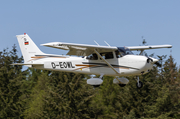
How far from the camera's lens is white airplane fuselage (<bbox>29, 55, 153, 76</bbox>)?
50.4 ft

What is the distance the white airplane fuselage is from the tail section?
27.9 inches

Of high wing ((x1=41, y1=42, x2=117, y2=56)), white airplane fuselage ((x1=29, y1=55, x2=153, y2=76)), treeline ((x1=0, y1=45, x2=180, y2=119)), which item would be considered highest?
high wing ((x1=41, y1=42, x2=117, y2=56))

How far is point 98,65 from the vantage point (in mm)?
16375

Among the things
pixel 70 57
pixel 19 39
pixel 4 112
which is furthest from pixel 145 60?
pixel 4 112

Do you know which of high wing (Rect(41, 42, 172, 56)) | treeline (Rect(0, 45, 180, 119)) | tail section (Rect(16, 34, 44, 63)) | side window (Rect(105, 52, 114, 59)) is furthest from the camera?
treeline (Rect(0, 45, 180, 119))

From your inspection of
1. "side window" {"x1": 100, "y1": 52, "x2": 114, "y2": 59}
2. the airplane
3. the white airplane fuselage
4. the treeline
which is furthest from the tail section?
the treeline

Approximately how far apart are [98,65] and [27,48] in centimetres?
571

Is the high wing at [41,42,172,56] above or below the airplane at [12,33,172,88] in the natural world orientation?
above

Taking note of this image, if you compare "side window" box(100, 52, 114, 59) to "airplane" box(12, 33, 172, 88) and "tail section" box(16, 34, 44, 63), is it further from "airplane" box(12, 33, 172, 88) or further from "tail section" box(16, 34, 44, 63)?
"tail section" box(16, 34, 44, 63)

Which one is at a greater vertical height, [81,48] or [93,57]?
[81,48]

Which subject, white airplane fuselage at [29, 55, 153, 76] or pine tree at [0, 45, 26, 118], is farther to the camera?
pine tree at [0, 45, 26, 118]

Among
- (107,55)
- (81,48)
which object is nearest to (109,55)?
(107,55)

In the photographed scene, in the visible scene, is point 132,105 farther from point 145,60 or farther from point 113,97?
point 145,60

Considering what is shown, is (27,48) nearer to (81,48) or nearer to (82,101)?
(81,48)
